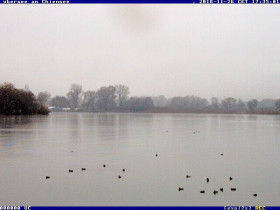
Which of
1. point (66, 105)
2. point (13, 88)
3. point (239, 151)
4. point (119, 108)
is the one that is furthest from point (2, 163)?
point (66, 105)

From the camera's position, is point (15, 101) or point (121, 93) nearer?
point (15, 101)

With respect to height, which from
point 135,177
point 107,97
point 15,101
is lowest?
point 135,177

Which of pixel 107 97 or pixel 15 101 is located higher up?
pixel 107 97

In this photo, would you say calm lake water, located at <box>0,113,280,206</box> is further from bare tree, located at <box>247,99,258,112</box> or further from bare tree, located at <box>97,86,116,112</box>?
bare tree, located at <box>247,99,258,112</box>

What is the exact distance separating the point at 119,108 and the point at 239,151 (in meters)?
143

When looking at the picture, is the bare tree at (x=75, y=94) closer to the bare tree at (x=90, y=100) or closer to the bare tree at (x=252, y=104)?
the bare tree at (x=90, y=100)

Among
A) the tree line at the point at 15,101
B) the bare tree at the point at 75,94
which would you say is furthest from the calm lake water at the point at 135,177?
the bare tree at the point at 75,94

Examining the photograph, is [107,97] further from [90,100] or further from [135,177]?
[135,177]

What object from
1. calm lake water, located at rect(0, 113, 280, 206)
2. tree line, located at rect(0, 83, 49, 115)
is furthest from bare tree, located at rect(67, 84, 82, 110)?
calm lake water, located at rect(0, 113, 280, 206)

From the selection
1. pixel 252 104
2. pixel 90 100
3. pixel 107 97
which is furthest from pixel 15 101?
pixel 252 104

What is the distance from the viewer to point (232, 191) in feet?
27.7

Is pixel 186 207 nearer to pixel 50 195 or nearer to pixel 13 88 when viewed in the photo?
pixel 50 195

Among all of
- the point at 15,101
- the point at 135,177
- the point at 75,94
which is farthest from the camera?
the point at 75,94

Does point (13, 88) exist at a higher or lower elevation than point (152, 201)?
higher
